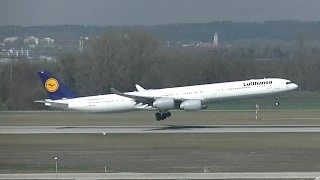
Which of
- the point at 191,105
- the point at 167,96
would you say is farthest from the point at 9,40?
the point at 191,105

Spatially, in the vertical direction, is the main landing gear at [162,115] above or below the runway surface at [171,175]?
above

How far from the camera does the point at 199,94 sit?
6638 centimetres

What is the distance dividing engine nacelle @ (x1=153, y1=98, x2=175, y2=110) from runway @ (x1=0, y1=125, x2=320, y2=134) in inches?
55.4

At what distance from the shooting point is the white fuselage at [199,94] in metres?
66.6

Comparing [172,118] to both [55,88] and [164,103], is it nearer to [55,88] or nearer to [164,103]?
[164,103]

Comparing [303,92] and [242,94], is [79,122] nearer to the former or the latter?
[242,94]

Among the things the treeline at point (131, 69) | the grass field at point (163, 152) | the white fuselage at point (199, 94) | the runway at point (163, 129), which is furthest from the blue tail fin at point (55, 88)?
the treeline at point (131, 69)

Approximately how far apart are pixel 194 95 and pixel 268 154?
21.3m

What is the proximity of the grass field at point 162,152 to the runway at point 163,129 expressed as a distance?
2.94 metres

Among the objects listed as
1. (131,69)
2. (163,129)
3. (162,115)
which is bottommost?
(163,129)

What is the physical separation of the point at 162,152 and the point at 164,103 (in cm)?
1872

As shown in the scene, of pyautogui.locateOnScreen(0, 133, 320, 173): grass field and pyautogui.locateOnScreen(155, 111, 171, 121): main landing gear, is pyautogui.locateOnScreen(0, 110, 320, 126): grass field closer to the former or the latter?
pyautogui.locateOnScreen(155, 111, 171, 121): main landing gear

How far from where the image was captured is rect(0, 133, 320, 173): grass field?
40.3 metres

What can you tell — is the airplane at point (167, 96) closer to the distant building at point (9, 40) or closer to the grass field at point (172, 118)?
the grass field at point (172, 118)
